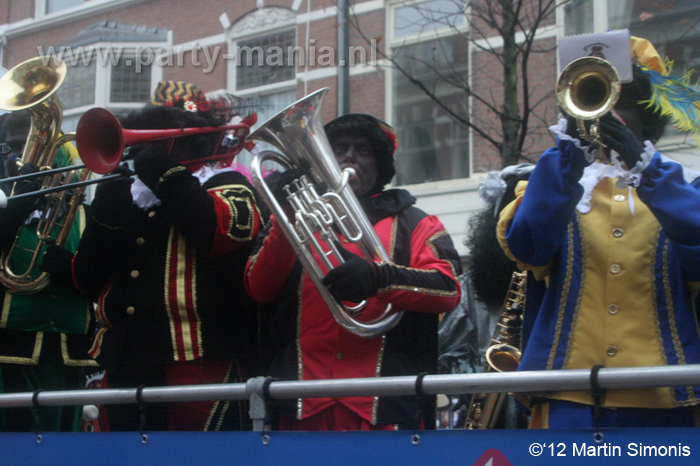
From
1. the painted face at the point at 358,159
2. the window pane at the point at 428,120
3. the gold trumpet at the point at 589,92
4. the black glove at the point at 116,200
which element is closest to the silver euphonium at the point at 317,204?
the painted face at the point at 358,159

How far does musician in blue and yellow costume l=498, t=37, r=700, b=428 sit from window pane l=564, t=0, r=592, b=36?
8007mm

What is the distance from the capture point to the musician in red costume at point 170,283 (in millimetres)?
3201

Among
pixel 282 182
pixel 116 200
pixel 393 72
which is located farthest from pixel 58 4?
pixel 282 182

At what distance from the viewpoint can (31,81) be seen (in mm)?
4145

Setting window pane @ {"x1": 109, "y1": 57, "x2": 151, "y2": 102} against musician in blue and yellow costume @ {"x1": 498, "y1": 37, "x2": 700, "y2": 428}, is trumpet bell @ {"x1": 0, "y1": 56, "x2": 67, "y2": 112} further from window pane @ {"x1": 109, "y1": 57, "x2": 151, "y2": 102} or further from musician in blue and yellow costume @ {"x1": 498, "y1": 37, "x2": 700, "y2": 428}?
window pane @ {"x1": 109, "y1": 57, "x2": 151, "y2": 102}

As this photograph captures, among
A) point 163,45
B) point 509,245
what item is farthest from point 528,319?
point 163,45

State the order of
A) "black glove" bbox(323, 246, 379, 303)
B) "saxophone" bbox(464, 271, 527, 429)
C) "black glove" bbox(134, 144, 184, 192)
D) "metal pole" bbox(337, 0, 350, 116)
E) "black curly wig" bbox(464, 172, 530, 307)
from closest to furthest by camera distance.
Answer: "black glove" bbox(323, 246, 379, 303), "black glove" bbox(134, 144, 184, 192), "saxophone" bbox(464, 271, 527, 429), "black curly wig" bbox(464, 172, 530, 307), "metal pole" bbox(337, 0, 350, 116)

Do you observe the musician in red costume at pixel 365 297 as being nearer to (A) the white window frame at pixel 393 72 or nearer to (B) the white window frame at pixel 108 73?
(A) the white window frame at pixel 393 72

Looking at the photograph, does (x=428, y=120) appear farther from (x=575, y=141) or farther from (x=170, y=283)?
(x=575, y=141)

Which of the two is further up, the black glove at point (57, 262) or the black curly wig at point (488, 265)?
the black curly wig at point (488, 265)

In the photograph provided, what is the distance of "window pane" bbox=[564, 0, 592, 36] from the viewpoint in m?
10.3

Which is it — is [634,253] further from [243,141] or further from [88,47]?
[88,47]

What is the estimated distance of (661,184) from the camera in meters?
2.44

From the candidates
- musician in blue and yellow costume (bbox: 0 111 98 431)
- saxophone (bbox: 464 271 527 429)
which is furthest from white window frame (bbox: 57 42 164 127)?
saxophone (bbox: 464 271 527 429)
